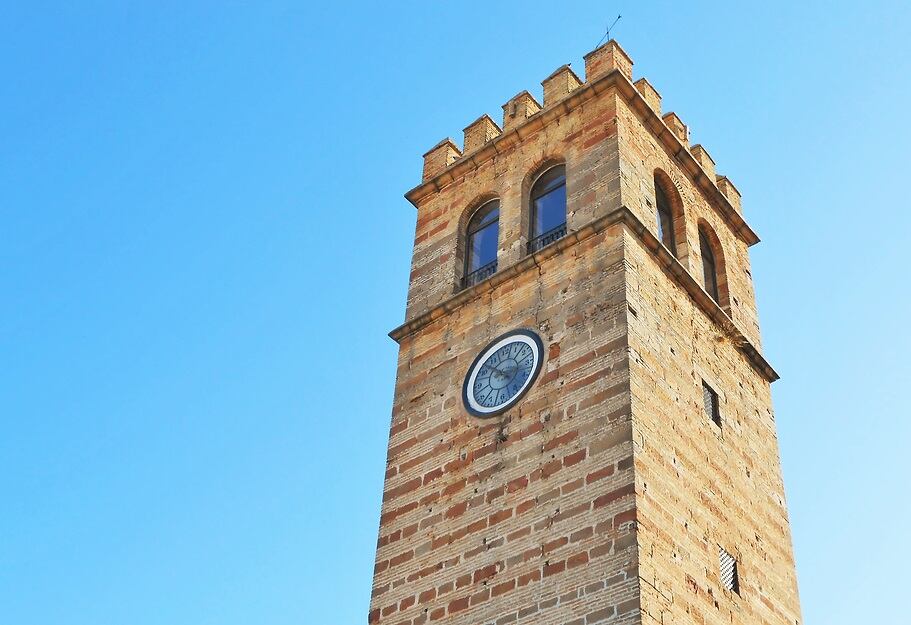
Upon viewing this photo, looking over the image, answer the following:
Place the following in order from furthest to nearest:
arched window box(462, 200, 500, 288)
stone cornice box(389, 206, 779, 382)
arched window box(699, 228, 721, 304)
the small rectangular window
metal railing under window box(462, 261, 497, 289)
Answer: arched window box(699, 228, 721, 304) < arched window box(462, 200, 500, 288) < metal railing under window box(462, 261, 497, 289) < stone cornice box(389, 206, 779, 382) < the small rectangular window

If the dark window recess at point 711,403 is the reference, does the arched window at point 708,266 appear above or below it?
above

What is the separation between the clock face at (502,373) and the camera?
1584 cm

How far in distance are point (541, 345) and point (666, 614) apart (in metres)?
4.04

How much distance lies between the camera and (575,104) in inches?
752

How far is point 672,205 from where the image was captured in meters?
19.2

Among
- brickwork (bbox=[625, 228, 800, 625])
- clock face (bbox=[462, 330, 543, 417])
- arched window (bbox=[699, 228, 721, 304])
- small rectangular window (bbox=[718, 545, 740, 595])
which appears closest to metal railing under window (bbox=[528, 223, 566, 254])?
brickwork (bbox=[625, 228, 800, 625])

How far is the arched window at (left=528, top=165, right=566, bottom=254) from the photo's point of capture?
707 inches

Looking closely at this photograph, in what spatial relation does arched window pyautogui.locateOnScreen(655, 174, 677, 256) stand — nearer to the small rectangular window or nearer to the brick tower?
the brick tower

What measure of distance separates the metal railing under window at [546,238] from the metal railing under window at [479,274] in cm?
58

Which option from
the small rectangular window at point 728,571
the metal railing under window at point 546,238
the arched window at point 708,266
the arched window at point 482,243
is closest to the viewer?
the small rectangular window at point 728,571

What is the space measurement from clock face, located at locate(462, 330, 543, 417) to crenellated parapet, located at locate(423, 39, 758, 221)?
14.1 ft

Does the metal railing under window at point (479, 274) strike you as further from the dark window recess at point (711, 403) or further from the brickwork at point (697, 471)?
the dark window recess at point (711, 403)

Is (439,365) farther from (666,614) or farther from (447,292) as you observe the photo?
(666,614)

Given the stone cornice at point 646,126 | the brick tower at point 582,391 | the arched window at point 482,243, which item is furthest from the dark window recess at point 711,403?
the stone cornice at point 646,126
